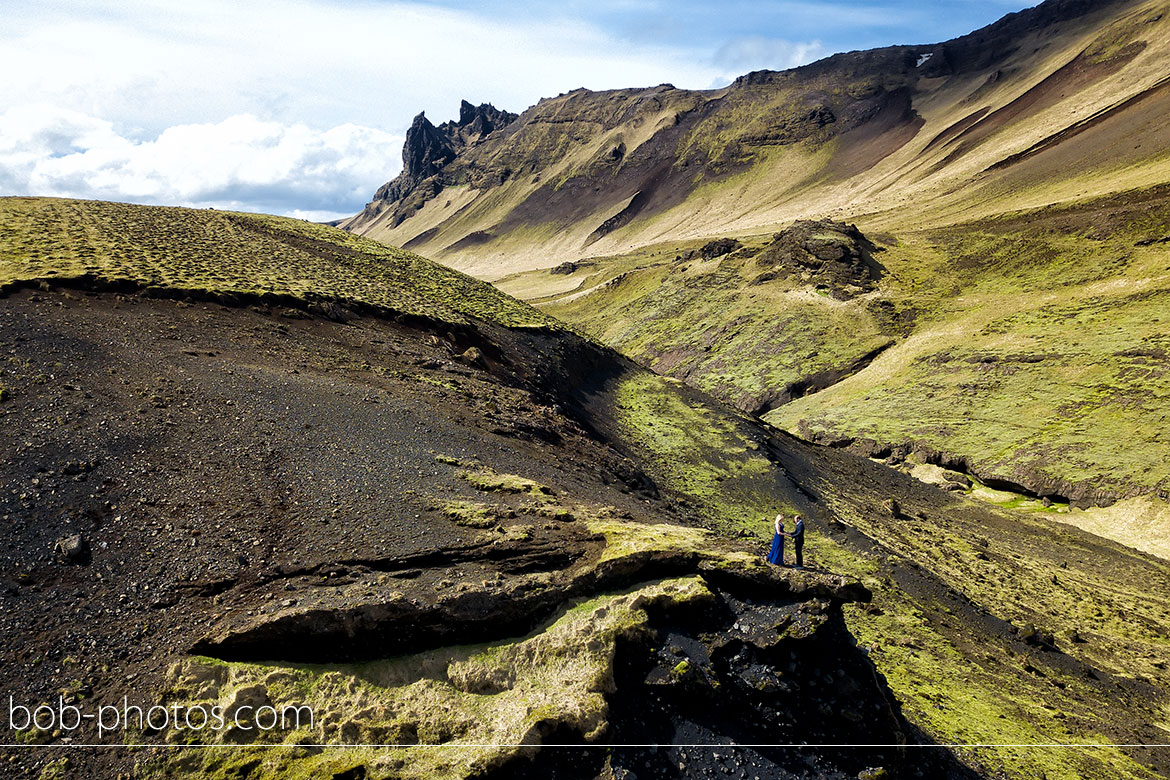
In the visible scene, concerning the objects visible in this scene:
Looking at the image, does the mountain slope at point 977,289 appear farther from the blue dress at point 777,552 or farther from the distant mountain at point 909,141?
the blue dress at point 777,552

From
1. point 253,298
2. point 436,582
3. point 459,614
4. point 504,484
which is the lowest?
point 459,614

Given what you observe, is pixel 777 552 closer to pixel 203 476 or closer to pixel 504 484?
pixel 504 484

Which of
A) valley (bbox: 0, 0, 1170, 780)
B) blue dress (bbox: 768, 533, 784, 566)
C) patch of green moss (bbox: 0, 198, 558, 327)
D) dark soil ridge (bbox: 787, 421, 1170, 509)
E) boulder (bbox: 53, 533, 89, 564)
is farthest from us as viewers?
dark soil ridge (bbox: 787, 421, 1170, 509)

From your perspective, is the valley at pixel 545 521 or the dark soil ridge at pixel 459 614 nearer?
the valley at pixel 545 521

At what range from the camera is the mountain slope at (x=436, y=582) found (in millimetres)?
10398

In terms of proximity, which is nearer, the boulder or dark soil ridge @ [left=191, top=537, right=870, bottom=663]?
dark soil ridge @ [left=191, top=537, right=870, bottom=663]

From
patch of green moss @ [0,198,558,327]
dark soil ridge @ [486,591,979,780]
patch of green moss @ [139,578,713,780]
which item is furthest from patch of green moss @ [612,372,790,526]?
patch of green moss @ [139,578,713,780]

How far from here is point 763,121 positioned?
586ft

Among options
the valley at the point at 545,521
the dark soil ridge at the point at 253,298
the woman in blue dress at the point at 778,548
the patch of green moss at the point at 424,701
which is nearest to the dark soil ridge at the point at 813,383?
the valley at the point at 545,521

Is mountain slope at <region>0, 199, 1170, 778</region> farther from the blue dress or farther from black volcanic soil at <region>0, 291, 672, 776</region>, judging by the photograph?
the blue dress

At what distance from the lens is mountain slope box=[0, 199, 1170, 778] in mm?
10398

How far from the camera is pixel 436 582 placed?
1202 cm

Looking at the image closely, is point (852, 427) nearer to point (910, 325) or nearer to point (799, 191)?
point (910, 325)

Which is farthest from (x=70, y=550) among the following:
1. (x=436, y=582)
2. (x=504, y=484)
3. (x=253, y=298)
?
(x=253, y=298)
